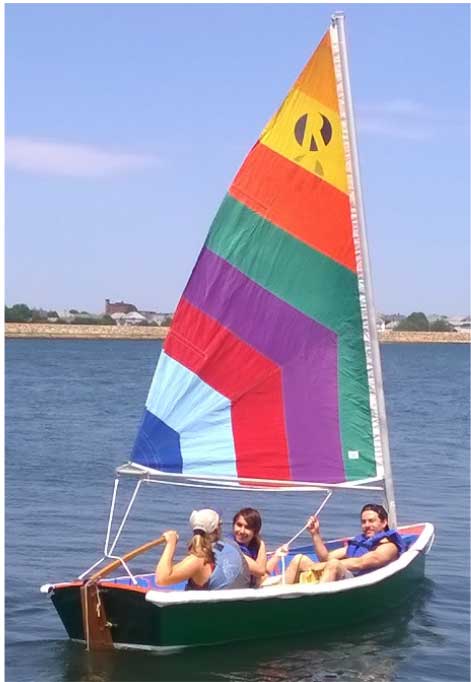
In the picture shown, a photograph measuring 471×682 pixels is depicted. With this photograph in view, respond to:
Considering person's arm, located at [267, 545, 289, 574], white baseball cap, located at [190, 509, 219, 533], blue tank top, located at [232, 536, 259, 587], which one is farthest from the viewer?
person's arm, located at [267, 545, 289, 574]

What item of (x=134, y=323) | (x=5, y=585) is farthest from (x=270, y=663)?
(x=134, y=323)

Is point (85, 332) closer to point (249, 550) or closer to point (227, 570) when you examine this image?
point (249, 550)

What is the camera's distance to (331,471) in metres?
11.5

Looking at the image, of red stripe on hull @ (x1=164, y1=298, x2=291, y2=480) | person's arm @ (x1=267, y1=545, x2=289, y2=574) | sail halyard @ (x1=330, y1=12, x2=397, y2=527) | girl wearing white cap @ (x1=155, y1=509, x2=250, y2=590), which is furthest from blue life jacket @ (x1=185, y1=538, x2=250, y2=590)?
sail halyard @ (x1=330, y1=12, x2=397, y2=527)

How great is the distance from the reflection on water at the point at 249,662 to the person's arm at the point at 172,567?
70cm

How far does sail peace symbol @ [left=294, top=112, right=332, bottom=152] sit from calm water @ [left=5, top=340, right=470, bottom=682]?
167 inches

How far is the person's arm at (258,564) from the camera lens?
9828 millimetres

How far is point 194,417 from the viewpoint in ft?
37.1

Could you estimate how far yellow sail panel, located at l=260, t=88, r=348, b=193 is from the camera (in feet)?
37.4

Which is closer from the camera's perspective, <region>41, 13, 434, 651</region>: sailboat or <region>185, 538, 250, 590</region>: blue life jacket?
<region>185, 538, 250, 590</region>: blue life jacket

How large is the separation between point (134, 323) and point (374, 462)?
120 m

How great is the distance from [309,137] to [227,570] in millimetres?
4122

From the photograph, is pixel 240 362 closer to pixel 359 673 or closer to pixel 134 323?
pixel 359 673

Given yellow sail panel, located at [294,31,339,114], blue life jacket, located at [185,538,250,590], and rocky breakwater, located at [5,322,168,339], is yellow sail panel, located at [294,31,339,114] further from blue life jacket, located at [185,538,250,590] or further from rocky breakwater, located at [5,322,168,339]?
rocky breakwater, located at [5,322,168,339]
